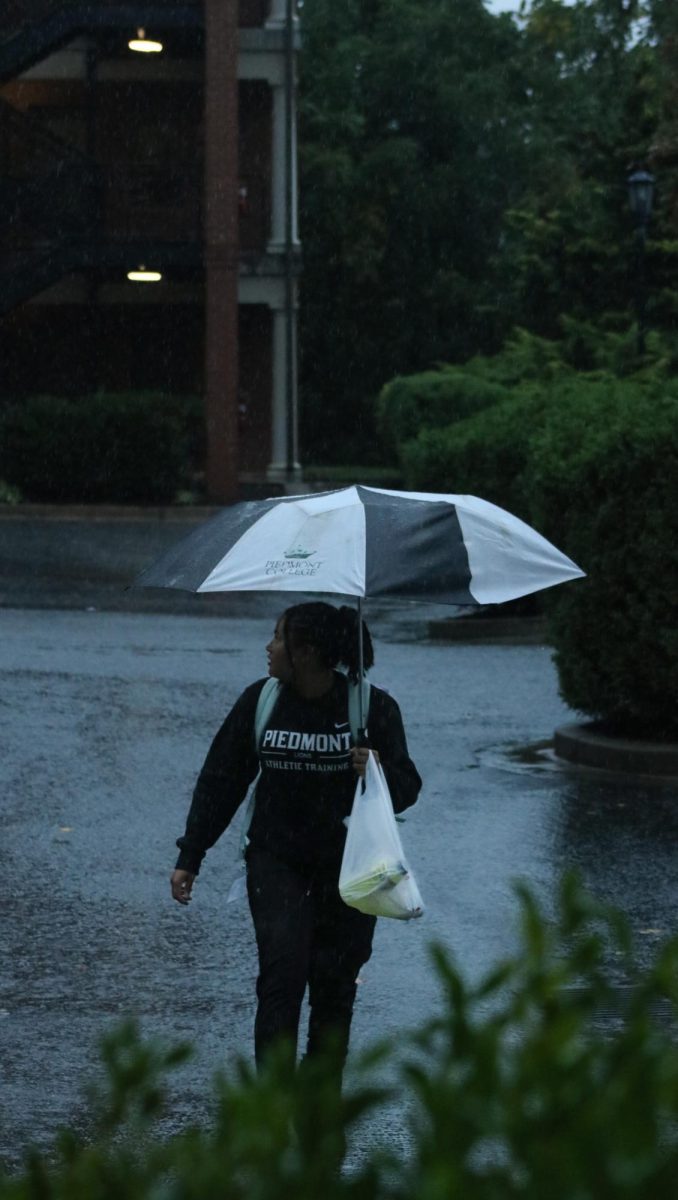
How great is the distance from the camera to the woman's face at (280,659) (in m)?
5.80

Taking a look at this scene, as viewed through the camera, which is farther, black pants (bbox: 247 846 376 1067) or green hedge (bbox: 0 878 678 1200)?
black pants (bbox: 247 846 376 1067)

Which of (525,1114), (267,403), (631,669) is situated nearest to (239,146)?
(267,403)

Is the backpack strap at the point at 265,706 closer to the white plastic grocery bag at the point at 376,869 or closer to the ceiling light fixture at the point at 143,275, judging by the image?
the white plastic grocery bag at the point at 376,869

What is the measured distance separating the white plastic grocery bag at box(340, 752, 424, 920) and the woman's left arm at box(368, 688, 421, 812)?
0.29 meters

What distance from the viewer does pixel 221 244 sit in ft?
104

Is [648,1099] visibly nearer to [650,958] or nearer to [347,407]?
[650,958]

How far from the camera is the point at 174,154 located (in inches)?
1366

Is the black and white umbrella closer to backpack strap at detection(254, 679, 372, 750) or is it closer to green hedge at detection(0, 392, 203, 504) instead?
backpack strap at detection(254, 679, 372, 750)

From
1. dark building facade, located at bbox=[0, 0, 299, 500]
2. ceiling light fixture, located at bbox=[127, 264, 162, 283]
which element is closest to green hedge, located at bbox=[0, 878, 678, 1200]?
dark building facade, located at bbox=[0, 0, 299, 500]

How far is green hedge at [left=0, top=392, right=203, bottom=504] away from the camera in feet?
96.3

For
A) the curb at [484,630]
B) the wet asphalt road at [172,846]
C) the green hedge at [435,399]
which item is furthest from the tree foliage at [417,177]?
the wet asphalt road at [172,846]

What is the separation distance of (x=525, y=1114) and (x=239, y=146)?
34.0 meters

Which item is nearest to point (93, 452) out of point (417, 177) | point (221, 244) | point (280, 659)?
point (221, 244)

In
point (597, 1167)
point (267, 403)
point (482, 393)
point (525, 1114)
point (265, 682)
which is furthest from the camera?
point (267, 403)
